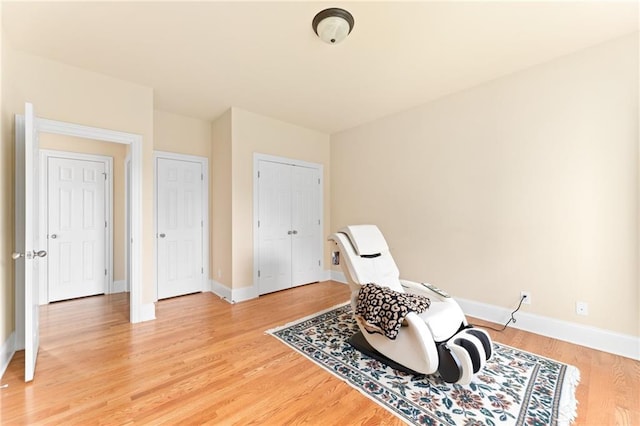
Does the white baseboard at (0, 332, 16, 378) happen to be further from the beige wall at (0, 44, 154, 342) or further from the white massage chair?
the white massage chair

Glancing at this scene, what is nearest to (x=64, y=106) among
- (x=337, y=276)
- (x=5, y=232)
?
(x=5, y=232)

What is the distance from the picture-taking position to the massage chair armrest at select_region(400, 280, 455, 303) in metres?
2.32

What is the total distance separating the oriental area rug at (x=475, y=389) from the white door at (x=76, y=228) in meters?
3.32

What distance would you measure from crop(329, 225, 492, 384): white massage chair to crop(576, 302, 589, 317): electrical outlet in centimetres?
118

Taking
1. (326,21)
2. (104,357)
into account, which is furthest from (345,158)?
(104,357)

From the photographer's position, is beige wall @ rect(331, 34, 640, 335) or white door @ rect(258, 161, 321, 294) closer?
beige wall @ rect(331, 34, 640, 335)

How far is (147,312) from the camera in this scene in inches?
119

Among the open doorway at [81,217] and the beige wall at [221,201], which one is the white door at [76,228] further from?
the beige wall at [221,201]

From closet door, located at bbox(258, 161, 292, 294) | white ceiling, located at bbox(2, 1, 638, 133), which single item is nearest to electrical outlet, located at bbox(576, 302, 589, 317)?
white ceiling, located at bbox(2, 1, 638, 133)

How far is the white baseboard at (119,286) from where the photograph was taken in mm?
4023

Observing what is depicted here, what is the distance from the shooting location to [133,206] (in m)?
2.96

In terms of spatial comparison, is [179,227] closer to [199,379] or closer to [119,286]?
[119,286]

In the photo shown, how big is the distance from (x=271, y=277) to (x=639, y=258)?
12.8 ft

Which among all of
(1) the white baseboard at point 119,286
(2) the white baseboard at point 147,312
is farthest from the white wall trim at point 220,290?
(1) the white baseboard at point 119,286
